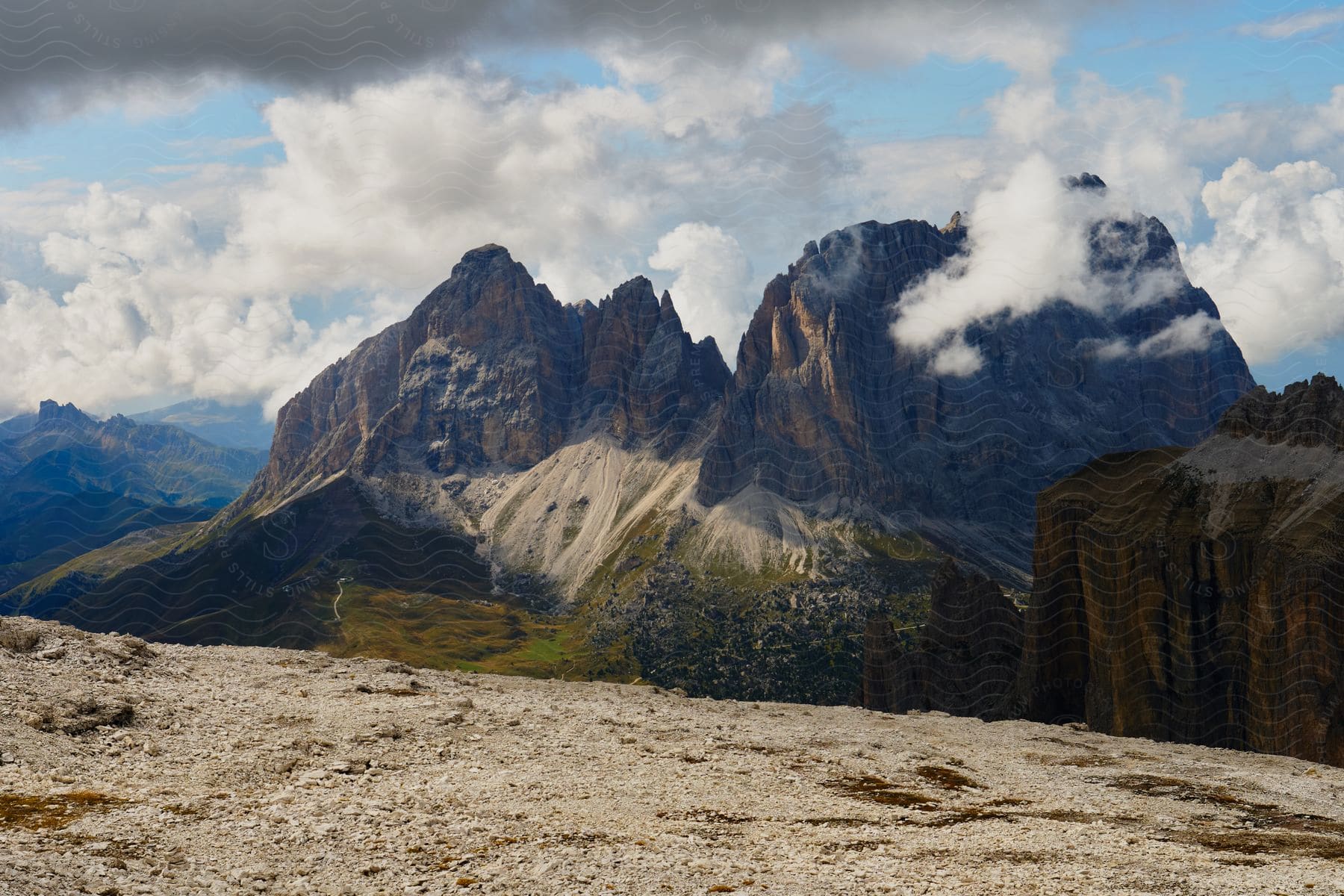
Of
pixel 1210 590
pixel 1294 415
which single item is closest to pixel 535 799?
pixel 1210 590

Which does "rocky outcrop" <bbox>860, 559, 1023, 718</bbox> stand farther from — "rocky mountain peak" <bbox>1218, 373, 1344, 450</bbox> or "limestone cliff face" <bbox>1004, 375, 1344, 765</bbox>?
"rocky mountain peak" <bbox>1218, 373, 1344, 450</bbox>

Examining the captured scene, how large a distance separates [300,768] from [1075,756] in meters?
40.7

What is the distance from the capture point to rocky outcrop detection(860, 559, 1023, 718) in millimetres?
133125

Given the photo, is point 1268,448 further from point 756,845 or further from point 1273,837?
point 756,845

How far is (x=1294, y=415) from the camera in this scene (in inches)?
4304

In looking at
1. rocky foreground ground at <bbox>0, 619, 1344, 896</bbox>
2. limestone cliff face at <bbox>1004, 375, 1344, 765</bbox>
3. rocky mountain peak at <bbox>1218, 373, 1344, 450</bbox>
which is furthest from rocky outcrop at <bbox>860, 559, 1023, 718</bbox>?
rocky foreground ground at <bbox>0, 619, 1344, 896</bbox>

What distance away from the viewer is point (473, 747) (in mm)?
41250

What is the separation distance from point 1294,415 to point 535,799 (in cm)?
10535

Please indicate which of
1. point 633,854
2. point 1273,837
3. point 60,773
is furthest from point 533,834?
point 1273,837

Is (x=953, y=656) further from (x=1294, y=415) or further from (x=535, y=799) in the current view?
(x=535, y=799)

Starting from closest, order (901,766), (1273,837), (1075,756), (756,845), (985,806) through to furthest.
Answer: (756,845)
(1273,837)
(985,806)
(901,766)
(1075,756)

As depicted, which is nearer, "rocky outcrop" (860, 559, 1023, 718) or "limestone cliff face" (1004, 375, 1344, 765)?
"limestone cliff face" (1004, 375, 1344, 765)

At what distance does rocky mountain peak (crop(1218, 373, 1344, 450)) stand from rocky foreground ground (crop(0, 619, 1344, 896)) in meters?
62.0

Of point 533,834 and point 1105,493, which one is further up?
point 1105,493
